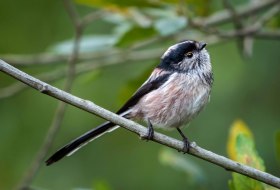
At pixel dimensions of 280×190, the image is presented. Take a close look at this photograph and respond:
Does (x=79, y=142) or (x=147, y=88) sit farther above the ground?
(x=147, y=88)

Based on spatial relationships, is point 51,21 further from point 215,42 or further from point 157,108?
point 157,108

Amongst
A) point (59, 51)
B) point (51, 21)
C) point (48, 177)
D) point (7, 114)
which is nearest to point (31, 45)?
point (51, 21)

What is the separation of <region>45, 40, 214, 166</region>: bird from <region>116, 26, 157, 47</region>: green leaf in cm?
24

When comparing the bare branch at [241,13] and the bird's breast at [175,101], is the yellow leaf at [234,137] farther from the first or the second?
the bare branch at [241,13]

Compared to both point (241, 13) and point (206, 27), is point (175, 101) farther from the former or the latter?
point (241, 13)

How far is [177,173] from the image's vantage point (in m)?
8.06

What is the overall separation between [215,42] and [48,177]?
108 inches

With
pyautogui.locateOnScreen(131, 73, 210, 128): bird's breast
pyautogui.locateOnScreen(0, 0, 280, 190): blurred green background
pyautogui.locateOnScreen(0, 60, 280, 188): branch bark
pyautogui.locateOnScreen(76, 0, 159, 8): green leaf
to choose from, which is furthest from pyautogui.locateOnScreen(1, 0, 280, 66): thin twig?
pyautogui.locateOnScreen(0, 60, 280, 188): branch bark

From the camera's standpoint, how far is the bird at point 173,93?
5.36 meters

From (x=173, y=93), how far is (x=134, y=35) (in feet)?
2.01

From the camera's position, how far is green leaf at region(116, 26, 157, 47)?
18.4 ft

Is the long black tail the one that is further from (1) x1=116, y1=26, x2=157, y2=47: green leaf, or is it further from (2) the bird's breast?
(1) x1=116, y1=26, x2=157, y2=47: green leaf

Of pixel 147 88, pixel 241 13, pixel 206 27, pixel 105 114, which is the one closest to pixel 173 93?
pixel 147 88

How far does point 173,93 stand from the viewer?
Answer: 5438 millimetres
